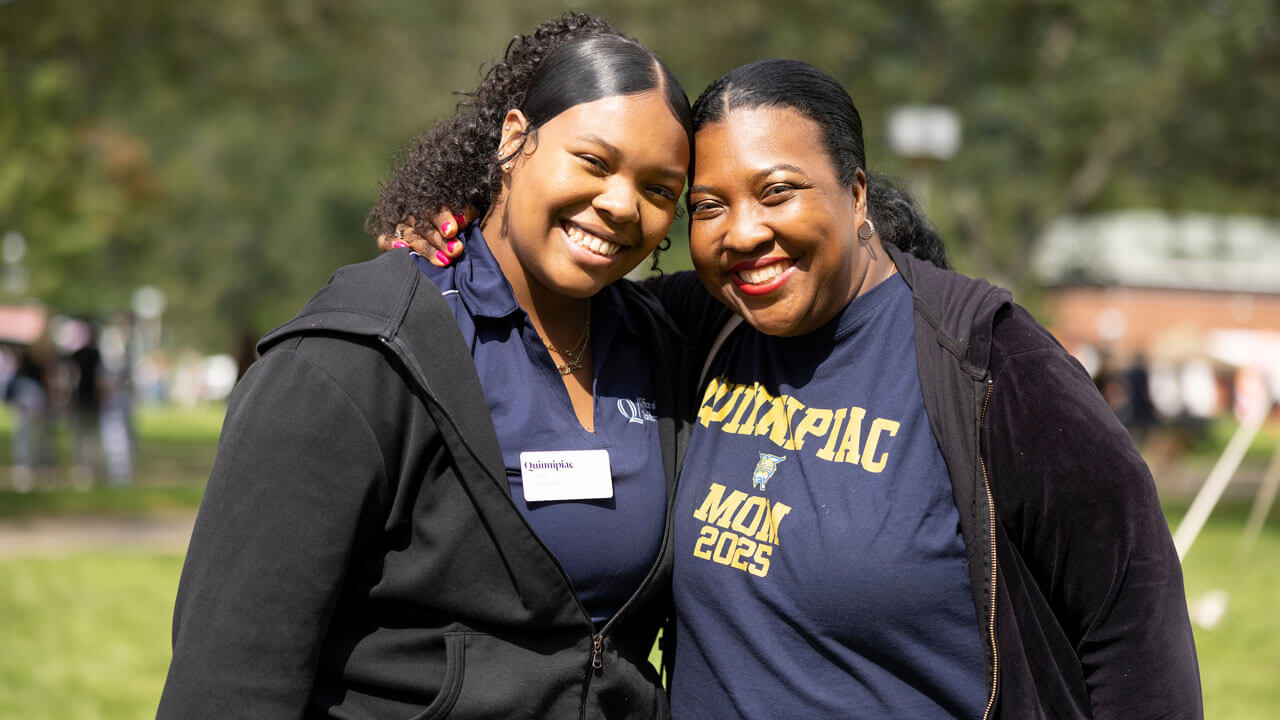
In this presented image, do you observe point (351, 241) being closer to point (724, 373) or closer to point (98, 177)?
point (98, 177)

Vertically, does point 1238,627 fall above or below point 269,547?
below

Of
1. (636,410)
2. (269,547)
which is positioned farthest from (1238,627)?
(269,547)

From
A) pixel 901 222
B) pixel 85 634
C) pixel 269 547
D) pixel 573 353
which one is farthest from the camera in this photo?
pixel 85 634

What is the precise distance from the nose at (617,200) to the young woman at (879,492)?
9.5 inches

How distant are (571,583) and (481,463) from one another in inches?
12.0

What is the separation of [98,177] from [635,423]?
18.9 meters

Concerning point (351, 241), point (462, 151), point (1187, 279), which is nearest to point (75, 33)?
point (462, 151)

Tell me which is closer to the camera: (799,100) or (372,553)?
(372,553)

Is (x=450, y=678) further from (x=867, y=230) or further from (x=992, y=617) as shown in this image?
(x=867, y=230)

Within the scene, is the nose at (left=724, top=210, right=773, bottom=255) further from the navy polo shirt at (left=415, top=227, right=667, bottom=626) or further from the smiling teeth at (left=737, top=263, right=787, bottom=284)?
the navy polo shirt at (left=415, top=227, right=667, bottom=626)

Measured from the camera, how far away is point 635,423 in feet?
8.44

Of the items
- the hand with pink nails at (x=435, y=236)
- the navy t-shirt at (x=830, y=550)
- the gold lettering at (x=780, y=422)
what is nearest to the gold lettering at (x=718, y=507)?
the navy t-shirt at (x=830, y=550)

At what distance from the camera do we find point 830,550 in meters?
2.35

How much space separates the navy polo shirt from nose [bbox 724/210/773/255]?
1.28ft
